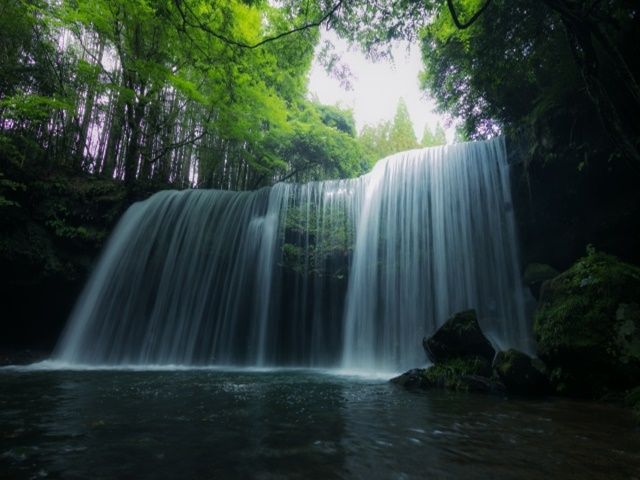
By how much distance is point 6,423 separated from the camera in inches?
124

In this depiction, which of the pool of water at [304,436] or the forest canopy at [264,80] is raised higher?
the forest canopy at [264,80]

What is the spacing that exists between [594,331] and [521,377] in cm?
120

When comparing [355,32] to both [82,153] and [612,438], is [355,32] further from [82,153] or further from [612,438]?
[82,153]

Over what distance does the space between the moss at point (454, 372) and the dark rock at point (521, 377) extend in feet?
1.85

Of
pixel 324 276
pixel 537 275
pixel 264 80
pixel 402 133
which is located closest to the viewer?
pixel 537 275

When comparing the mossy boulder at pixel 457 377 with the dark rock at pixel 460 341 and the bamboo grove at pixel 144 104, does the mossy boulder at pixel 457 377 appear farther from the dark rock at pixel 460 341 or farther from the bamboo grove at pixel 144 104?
the bamboo grove at pixel 144 104

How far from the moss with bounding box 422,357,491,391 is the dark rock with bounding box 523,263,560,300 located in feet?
10.0

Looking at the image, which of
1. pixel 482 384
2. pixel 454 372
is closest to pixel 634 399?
pixel 482 384

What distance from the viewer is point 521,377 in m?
5.18

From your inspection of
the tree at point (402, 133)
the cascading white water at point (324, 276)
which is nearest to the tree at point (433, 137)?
the tree at point (402, 133)

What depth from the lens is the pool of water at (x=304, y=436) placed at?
223 centimetres

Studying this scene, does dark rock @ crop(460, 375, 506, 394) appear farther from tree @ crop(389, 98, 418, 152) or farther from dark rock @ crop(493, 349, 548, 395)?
tree @ crop(389, 98, 418, 152)

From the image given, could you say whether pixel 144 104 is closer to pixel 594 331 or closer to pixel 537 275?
pixel 537 275

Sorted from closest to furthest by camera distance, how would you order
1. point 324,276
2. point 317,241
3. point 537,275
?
point 537,275
point 324,276
point 317,241
